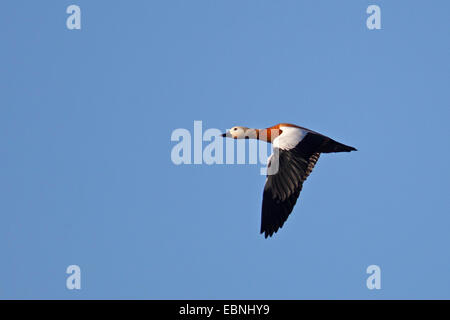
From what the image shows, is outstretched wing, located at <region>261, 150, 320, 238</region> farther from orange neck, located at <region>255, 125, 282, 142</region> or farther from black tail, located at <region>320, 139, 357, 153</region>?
orange neck, located at <region>255, 125, 282, 142</region>

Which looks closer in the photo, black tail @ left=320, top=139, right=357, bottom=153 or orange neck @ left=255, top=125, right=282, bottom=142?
black tail @ left=320, top=139, right=357, bottom=153

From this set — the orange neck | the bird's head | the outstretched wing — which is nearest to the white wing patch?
the outstretched wing

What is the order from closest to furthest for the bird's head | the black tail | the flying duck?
the flying duck, the black tail, the bird's head

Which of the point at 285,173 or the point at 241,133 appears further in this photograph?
the point at 241,133

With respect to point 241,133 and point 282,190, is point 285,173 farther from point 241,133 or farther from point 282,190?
point 241,133

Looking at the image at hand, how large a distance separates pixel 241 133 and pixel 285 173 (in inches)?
103

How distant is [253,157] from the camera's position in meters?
26.0

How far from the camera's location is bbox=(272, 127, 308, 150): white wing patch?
24.3 meters

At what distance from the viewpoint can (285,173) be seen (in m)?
24.3

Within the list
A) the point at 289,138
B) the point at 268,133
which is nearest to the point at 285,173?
the point at 289,138

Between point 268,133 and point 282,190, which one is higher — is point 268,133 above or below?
above
